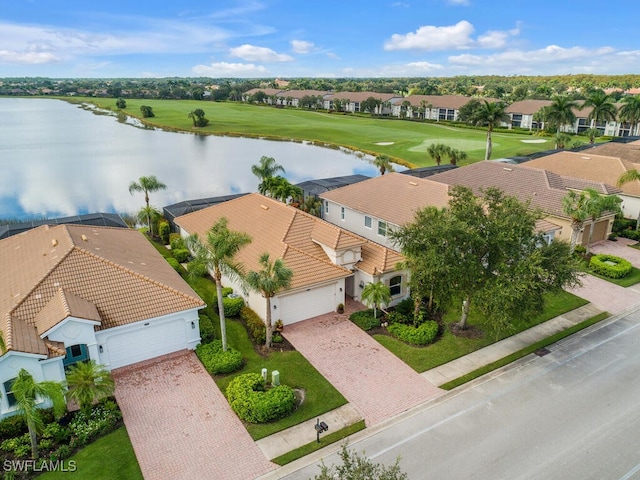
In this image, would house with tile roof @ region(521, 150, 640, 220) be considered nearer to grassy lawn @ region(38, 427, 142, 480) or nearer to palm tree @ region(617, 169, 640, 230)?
palm tree @ region(617, 169, 640, 230)

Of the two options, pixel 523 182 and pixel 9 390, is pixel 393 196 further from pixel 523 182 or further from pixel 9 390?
pixel 9 390

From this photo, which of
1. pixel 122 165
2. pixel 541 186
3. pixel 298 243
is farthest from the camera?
pixel 122 165

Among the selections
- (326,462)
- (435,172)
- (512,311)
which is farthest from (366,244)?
(435,172)

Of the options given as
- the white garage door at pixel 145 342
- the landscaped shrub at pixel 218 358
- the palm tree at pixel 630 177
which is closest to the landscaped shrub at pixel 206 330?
the landscaped shrub at pixel 218 358

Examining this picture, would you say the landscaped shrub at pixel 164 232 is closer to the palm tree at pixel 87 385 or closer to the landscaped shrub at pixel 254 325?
the landscaped shrub at pixel 254 325

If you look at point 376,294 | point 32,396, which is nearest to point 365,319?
point 376,294
